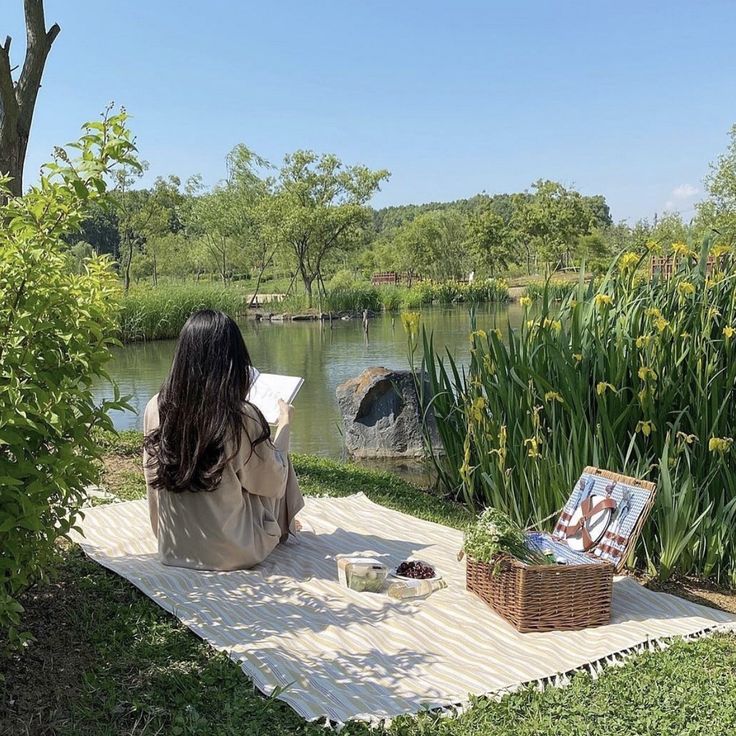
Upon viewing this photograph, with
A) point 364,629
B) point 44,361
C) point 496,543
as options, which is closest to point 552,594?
point 496,543

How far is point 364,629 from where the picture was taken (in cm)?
287

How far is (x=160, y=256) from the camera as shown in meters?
38.3

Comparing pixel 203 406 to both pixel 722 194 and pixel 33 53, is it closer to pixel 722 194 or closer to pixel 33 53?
pixel 33 53

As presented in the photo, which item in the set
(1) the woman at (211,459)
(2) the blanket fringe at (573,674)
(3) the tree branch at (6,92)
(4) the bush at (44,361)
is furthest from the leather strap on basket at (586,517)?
(3) the tree branch at (6,92)

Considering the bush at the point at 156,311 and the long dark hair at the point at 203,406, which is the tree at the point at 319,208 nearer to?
the bush at the point at 156,311

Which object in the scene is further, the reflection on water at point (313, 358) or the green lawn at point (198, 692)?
the reflection on water at point (313, 358)

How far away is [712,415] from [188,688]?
2721 millimetres

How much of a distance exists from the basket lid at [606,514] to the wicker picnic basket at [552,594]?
6.1 inches

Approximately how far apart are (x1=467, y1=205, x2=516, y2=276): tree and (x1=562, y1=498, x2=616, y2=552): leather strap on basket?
36.6m

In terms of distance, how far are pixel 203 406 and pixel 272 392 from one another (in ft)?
3.21

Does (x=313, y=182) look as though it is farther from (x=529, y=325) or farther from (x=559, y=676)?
(x=559, y=676)

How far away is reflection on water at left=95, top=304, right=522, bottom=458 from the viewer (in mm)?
8438

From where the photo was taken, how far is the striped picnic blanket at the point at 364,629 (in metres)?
2.46

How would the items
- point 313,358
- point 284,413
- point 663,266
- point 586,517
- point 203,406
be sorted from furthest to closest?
1. point 313,358
2. point 663,266
3. point 284,413
4. point 586,517
5. point 203,406
